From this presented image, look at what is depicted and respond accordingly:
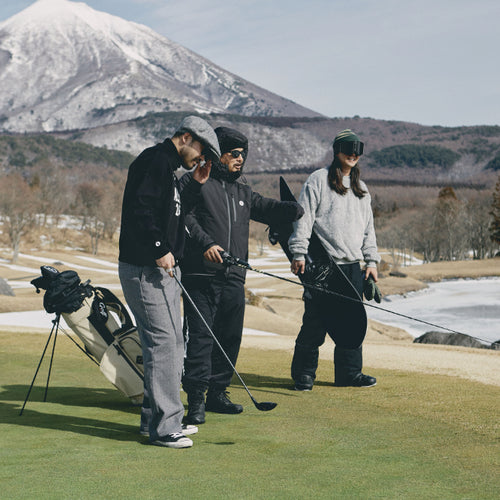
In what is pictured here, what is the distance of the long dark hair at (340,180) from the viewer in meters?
6.75

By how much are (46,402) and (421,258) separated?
119231 millimetres

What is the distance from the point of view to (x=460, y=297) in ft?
185

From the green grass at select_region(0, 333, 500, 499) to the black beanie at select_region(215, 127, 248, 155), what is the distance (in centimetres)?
212

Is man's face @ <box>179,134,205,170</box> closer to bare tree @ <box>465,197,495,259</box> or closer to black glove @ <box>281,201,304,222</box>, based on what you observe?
black glove @ <box>281,201,304,222</box>

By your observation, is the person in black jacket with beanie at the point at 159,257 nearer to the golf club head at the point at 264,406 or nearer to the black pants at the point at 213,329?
the golf club head at the point at 264,406

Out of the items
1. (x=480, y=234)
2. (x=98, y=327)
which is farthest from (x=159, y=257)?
(x=480, y=234)

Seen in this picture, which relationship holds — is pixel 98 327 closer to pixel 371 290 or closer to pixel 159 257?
pixel 159 257

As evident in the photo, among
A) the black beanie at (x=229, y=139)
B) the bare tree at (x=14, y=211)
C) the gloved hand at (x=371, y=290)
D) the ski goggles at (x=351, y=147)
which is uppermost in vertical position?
the ski goggles at (x=351, y=147)

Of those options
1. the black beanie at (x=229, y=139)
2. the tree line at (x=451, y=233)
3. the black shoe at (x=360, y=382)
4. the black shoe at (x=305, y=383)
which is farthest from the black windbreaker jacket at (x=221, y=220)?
the tree line at (x=451, y=233)

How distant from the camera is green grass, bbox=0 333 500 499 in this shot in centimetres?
349

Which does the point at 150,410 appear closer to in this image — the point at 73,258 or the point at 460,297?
the point at 460,297

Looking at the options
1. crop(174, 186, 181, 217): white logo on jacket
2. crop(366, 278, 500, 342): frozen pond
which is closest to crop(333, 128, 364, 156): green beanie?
crop(174, 186, 181, 217): white logo on jacket

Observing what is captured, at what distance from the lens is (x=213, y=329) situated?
570 cm

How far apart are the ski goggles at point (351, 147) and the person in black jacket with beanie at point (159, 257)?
2.29 m
